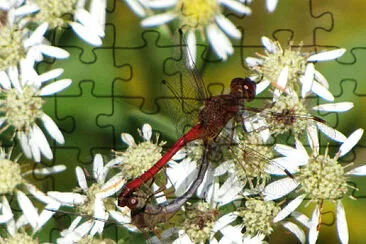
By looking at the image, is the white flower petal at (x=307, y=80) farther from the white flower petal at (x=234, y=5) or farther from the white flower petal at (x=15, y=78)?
the white flower petal at (x=15, y=78)

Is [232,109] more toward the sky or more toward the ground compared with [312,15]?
more toward the ground

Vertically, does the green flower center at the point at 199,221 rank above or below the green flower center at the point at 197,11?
below

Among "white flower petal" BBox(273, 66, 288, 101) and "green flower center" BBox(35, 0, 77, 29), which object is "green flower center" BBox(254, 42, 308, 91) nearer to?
"white flower petal" BBox(273, 66, 288, 101)

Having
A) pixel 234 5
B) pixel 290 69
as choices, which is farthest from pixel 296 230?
pixel 234 5

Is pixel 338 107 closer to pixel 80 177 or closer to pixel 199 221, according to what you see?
pixel 199 221

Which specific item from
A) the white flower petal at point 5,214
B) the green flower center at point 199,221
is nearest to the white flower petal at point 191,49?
the green flower center at point 199,221

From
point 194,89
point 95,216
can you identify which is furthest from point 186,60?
point 95,216

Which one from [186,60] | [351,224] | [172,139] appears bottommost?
[351,224]

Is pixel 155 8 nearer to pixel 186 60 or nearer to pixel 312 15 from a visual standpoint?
pixel 186 60
